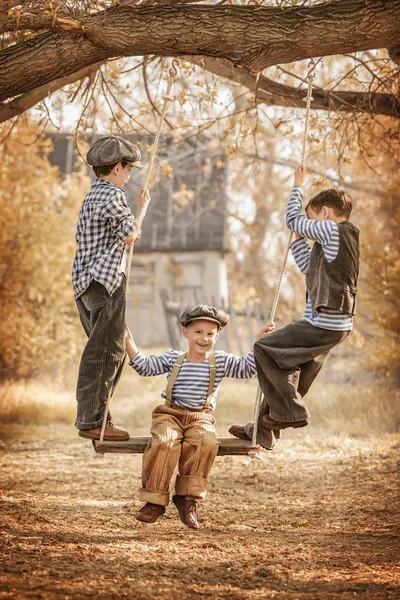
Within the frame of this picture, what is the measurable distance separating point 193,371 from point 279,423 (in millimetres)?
564

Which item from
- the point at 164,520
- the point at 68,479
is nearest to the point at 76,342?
Result: the point at 68,479

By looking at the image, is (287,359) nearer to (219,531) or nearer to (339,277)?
(339,277)

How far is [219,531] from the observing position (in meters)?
5.05

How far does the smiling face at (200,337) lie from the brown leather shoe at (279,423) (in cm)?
50

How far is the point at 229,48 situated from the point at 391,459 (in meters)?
4.66

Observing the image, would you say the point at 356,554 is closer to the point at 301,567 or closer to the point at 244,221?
the point at 301,567

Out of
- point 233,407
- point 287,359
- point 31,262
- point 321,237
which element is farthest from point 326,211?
point 31,262

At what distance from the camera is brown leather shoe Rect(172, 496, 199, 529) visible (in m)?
4.44

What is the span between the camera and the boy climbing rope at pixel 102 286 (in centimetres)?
449

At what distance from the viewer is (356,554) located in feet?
14.6

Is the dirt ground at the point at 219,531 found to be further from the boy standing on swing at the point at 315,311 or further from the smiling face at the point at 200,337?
the smiling face at the point at 200,337

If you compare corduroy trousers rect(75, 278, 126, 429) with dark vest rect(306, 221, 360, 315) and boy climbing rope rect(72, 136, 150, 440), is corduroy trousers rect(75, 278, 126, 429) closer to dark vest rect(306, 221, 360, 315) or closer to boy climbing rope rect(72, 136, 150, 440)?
boy climbing rope rect(72, 136, 150, 440)

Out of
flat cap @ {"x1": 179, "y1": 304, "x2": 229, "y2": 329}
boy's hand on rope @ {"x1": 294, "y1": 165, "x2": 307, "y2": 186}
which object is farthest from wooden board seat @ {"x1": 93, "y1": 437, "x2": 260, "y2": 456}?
boy's hand on rope @ {"x1": 294, "y1": 165, "x2": 307, "y2": 186}

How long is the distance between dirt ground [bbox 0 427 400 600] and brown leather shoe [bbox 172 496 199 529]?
137 mm
